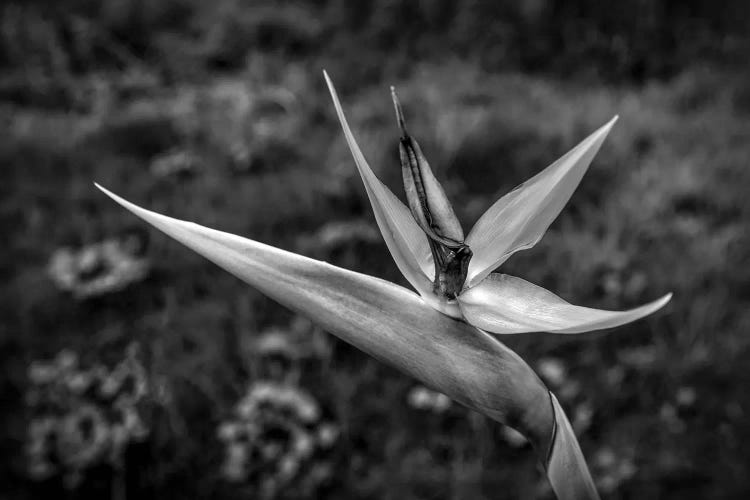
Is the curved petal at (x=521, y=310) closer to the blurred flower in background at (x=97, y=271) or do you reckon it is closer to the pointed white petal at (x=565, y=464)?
the pointed white petal at (x=565, y=464)

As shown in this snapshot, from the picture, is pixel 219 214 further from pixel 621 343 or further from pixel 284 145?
pixel 621 343

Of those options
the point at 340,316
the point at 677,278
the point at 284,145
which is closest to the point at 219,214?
the point at 284,145

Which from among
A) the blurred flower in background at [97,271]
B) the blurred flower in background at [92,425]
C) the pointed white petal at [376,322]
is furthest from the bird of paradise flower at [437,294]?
the blurred flower in background at [97,271]

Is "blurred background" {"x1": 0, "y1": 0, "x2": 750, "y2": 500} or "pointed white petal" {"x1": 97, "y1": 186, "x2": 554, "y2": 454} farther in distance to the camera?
"blurred background" {"x1": 0, "y1": 0, "x2": 750, "y2": 500}

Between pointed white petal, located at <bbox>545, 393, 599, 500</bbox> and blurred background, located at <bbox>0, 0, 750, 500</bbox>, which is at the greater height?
pointed white petal, located at <bbox>545, 393, 599, 500</bbox>

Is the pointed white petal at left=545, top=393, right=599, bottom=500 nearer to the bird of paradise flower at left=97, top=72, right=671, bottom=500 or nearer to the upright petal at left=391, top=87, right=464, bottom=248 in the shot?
the bird of paradise flower at left=97, top=72, right=671, bottom=500

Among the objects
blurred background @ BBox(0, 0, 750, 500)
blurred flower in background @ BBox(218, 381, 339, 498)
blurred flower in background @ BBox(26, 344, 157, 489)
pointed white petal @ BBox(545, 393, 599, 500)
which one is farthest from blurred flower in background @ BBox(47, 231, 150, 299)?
pointed white petal @ BBox(545, 393, 599, 500)
